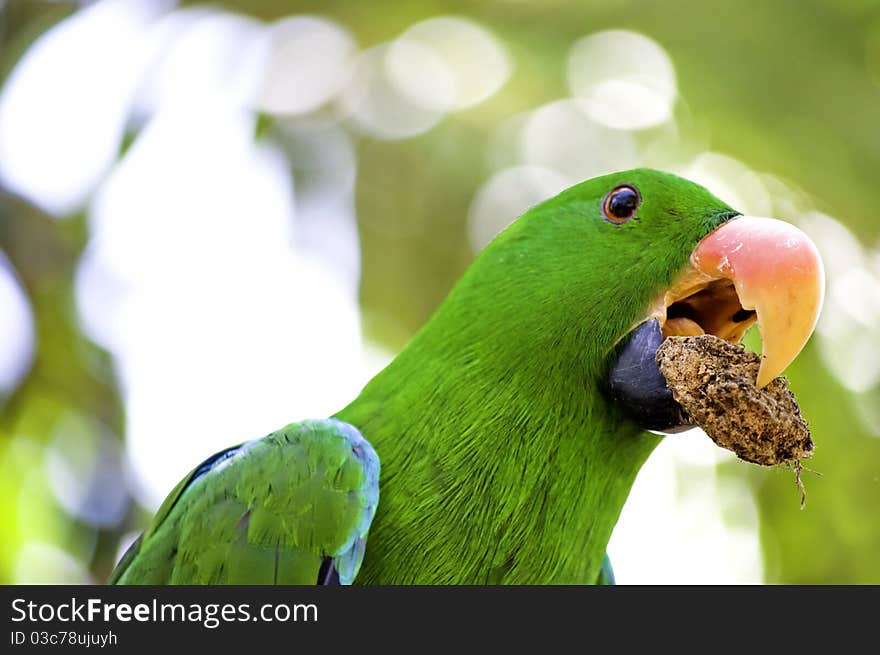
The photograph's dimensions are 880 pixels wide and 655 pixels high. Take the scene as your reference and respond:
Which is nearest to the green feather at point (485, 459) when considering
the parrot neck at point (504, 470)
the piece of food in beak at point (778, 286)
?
the parrot neck at point (504, 470)

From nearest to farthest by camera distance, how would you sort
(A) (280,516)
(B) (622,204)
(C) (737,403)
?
(C) (737,403) → (A) (280,516) → (B) (622,204)

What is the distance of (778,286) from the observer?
2598 mm

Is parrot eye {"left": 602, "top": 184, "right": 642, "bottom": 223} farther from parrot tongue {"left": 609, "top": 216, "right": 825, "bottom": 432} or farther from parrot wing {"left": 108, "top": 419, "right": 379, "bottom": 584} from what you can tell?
parrot wing {"left": 108, "top": 419, "right": 379, "bottom": 584}

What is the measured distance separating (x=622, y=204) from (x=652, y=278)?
0.96 feet

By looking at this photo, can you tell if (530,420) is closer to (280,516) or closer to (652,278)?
(652,278)

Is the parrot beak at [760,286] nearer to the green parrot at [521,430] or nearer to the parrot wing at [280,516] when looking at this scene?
the green parrot at [521,430]

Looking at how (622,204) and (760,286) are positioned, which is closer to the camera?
(760,286)

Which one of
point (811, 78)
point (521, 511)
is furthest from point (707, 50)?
point (521, 511)

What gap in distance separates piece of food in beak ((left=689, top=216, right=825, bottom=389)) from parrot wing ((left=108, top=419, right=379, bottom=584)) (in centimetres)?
110

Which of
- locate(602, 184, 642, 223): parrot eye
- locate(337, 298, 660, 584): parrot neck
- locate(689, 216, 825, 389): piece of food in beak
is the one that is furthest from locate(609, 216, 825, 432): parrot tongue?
locate(602, 184, 642, 223): parrot eye

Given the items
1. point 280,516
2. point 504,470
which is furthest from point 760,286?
point 280,516

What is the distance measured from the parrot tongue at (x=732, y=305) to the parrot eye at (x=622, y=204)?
27 centimetres

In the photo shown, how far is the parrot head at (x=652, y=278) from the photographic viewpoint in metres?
2.61

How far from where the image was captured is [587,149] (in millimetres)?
6227
